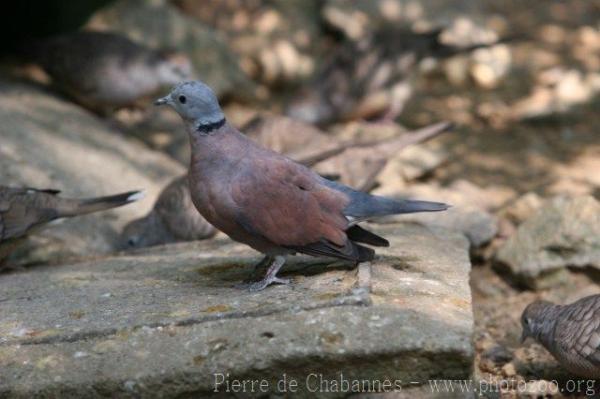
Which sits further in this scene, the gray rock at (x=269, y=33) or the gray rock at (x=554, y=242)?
the gray rock at (x=269, y=33)

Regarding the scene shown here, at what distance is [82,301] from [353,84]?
5405 millimetres

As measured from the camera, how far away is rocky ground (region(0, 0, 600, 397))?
3.15m

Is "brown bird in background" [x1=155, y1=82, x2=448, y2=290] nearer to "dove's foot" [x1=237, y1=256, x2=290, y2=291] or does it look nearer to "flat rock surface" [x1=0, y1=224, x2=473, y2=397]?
"dove's foot" [x1=237, y1=256, x2=290, y2=291]

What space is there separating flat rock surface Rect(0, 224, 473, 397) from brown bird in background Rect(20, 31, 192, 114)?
383 centimetres

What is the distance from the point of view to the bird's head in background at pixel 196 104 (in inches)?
149

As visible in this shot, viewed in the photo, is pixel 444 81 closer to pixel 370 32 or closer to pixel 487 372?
pixel 370 32

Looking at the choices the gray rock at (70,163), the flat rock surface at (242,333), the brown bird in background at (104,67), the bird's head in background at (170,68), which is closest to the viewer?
the flat rock surface at (242,333)

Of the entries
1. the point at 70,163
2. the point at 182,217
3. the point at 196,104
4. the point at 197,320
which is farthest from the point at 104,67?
the point at 197,320

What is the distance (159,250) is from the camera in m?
5.08

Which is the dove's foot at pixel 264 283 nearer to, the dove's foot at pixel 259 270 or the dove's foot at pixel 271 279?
the dove's foot at pixel 271 279

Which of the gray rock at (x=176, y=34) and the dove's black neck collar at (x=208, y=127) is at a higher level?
the gray rock at (x=176, y=34)

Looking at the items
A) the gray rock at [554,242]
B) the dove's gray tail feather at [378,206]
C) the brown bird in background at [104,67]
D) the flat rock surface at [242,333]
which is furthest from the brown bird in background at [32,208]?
the gray rock at [554,242]

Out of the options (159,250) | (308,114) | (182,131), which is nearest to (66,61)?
(182,131)

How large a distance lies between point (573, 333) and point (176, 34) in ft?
19.1
